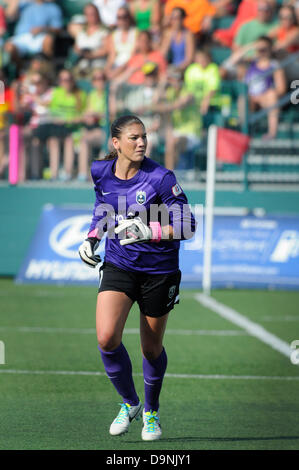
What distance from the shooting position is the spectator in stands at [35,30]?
1914 centimetres

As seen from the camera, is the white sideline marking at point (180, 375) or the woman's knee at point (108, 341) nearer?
the woman's knee at point (108, 341)

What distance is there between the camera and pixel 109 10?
19.2 m

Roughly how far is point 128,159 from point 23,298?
7.71 meters

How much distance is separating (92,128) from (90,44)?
3.46m

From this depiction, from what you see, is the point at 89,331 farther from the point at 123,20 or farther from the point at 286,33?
the point at 286,33

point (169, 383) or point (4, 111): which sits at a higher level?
point (4, 111)

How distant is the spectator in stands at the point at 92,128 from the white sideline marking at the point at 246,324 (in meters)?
3.21

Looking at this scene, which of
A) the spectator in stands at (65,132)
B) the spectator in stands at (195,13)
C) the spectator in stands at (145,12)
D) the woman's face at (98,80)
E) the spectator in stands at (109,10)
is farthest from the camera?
the spectator in stands at (109,10)

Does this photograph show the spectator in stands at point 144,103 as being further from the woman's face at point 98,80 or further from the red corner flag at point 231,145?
the red corner flag at point 231,145

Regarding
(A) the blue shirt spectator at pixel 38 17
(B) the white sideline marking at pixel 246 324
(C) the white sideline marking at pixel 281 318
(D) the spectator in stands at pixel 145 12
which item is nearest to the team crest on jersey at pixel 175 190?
(B) the white sideline marking at pixel 246 324

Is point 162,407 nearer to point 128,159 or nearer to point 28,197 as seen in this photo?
point 128,159

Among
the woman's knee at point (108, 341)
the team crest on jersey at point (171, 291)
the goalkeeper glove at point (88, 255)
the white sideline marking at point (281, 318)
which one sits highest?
the goalkeeper glove at point (88, 255)

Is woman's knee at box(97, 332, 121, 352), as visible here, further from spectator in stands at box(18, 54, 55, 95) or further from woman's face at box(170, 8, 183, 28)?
woman's face at box(170, 8, 183, 28)

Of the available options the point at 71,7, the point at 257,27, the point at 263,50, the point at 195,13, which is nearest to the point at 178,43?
the point at 195,13
